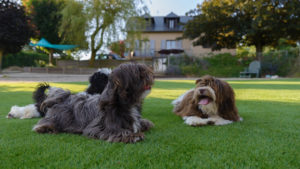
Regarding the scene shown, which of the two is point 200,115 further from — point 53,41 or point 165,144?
point 53,41

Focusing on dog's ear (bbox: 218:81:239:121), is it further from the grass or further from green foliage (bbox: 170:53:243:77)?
green foliage (bbox: 170:53:243:77)

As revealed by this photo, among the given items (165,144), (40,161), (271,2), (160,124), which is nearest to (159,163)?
(165,144)

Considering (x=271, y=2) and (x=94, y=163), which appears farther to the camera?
(x=271, y=2)

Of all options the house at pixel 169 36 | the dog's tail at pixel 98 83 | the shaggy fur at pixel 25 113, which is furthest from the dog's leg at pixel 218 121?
the house at pixel 169 36


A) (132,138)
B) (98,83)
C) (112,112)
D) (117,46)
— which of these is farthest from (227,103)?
(117,46)

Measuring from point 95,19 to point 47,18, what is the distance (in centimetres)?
1126

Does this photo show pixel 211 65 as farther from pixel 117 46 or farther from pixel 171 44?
pixel 171 44

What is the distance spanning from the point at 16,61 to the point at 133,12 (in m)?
17.9

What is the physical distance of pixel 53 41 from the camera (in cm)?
3316

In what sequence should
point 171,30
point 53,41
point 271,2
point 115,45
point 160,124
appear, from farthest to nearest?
point 171,30 → point 53,41 → point 115,45 → point 271,2 → point 160,124

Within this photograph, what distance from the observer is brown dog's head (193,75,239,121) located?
154 inches

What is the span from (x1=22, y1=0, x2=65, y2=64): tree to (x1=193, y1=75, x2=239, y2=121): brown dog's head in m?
32.1

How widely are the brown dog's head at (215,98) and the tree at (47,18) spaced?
32.1m

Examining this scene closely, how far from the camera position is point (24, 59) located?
105 feet
